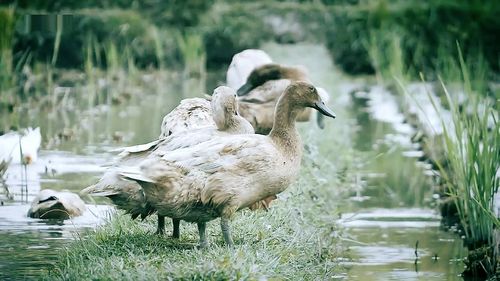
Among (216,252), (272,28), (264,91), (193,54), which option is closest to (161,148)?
(216,252)

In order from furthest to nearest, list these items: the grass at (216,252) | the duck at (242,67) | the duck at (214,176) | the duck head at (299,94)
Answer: the duck at (242,67) < the duck head at (299,94) < the duck at (214,176) < the grass at (216,252)

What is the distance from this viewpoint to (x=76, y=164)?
34.0 ft

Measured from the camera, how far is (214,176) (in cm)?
578

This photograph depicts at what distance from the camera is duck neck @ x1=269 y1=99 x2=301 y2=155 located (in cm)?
605

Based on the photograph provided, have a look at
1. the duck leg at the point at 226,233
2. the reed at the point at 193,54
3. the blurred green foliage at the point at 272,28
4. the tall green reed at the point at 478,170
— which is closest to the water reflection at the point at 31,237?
the duck leg at the point at 226,233

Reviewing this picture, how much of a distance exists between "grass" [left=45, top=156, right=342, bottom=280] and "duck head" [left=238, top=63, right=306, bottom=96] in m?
1.69

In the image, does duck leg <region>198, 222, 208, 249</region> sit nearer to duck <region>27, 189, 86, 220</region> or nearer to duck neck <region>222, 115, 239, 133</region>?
duck neck <region>222, 115, 239, 133</region>

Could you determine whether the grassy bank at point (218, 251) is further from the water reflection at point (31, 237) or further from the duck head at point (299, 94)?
the duck head at point (299, 94)

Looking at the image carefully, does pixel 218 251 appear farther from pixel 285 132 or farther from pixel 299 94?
pixel 299 94

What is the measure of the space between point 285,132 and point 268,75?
3254 millimetres

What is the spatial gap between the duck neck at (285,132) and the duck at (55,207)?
2.25m

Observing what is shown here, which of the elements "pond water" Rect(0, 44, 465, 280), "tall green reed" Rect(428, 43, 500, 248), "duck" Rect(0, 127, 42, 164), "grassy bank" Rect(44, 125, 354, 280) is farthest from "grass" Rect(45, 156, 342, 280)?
"duck" Rect(0, 127, 42, 164)

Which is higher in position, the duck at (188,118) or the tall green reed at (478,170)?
the duck at (188,118)

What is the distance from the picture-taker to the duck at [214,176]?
5754mm
